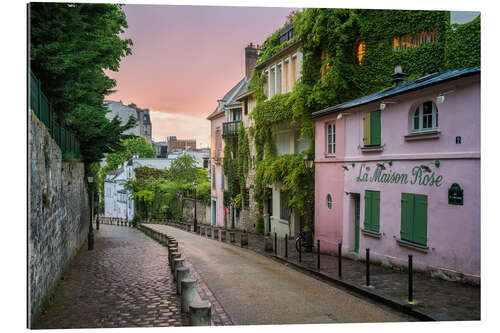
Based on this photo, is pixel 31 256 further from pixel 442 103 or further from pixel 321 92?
pixel 321 92

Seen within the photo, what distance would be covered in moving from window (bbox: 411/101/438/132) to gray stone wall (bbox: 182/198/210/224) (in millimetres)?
28463

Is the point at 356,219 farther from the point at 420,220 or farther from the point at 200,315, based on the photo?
the point at 200,315

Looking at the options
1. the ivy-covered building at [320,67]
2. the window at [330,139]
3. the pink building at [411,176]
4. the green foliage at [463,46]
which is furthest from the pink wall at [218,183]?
the green foliage at [463,46]

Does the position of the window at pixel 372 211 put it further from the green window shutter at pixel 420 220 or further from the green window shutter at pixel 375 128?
the green window shutter at pixel 420 220

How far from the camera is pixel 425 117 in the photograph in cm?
1008

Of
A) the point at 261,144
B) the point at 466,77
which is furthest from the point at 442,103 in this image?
the point at 261,144

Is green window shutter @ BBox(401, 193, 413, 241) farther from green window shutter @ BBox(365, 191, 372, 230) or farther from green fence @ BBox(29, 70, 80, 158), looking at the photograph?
green fence @ BBox(29, 70, 80, 158)

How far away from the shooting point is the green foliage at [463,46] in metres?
13.4

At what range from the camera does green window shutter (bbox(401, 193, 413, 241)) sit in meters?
10.2

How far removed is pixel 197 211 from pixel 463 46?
97.3ft

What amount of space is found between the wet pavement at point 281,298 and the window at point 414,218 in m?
2.26

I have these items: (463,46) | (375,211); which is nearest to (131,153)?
(463,46)
